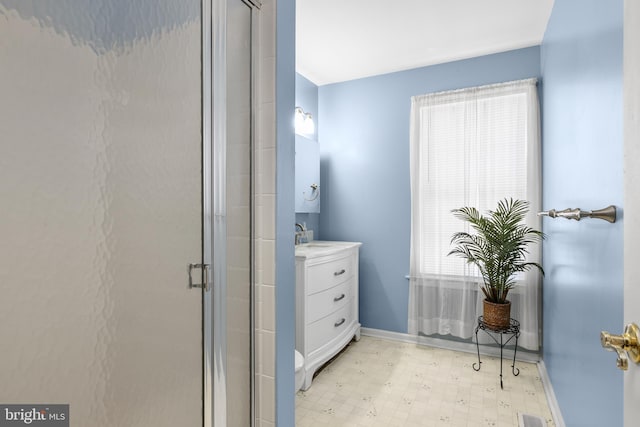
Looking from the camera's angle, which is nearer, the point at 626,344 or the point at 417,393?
the point at 626,344

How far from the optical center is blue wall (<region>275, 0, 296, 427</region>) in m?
1.26

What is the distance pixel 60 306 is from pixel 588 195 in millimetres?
1789

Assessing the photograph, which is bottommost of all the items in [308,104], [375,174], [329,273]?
[329,273]

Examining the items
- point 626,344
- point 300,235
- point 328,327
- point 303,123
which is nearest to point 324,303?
point 328,327

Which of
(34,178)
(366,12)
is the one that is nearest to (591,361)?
(34,178)

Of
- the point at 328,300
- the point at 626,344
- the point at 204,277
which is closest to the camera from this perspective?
the point at 626,344

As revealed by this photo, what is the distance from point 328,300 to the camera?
2.70 meters

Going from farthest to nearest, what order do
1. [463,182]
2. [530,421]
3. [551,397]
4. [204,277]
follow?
[463,182]
[551,397]
[530,421]
[204,277]

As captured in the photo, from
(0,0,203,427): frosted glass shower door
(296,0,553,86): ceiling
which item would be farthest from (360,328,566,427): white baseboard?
(296,0,553,86): ceiling

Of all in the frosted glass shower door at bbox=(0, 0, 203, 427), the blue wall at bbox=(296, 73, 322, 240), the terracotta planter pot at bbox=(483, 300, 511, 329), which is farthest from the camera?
the blue wall at bbox=(296, 73, 322, 240)

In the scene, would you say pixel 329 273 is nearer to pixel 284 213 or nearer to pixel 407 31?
pixel 284 213

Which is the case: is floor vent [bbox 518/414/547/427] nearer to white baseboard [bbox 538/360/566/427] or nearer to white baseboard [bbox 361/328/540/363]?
white baseboard [bbox 538/360/566/427]

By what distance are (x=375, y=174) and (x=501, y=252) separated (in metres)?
1.35

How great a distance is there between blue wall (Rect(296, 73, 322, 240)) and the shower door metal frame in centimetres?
224
